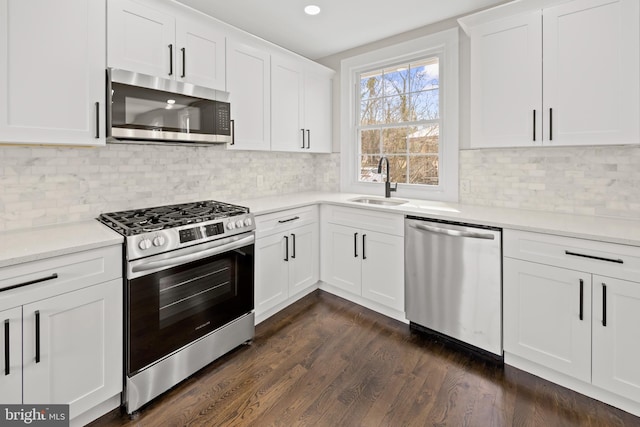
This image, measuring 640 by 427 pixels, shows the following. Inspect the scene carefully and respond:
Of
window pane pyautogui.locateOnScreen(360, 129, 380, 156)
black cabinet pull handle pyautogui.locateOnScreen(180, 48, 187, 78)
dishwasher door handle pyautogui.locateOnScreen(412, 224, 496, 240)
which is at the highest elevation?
black cabinet pull handle pyautogui.locateOnScreen(180, 48, 187, 78)

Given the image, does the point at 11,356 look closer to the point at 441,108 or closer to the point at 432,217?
the point at 432,217

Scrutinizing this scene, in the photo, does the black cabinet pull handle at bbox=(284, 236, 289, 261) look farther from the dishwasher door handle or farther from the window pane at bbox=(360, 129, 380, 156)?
the window pane at bbox=(360, 129, 380, 156)

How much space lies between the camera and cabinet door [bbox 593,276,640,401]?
5.58 feet

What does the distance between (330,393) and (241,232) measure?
1.19 metres

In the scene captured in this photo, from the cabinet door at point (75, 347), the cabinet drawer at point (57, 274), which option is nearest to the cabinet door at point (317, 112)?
the cabinet drawer at point (57, 274)

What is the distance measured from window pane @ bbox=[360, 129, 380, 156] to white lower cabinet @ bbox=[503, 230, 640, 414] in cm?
194

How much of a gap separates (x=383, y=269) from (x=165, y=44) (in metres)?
2.37

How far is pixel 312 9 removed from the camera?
277 centimetres

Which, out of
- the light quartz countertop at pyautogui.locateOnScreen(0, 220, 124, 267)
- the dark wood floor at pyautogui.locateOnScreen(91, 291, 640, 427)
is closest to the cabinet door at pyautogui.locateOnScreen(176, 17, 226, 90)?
the light quartz countertop at pyautogui.locateOnScreen(0, 220, 124, 267)

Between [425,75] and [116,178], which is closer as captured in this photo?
[116,178]

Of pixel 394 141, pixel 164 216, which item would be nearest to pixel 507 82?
pixel 394 141

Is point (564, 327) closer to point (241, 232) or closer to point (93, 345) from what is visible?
point (241, 232)

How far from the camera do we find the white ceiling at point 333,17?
269 cm

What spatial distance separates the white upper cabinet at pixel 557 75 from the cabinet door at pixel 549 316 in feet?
2.92
